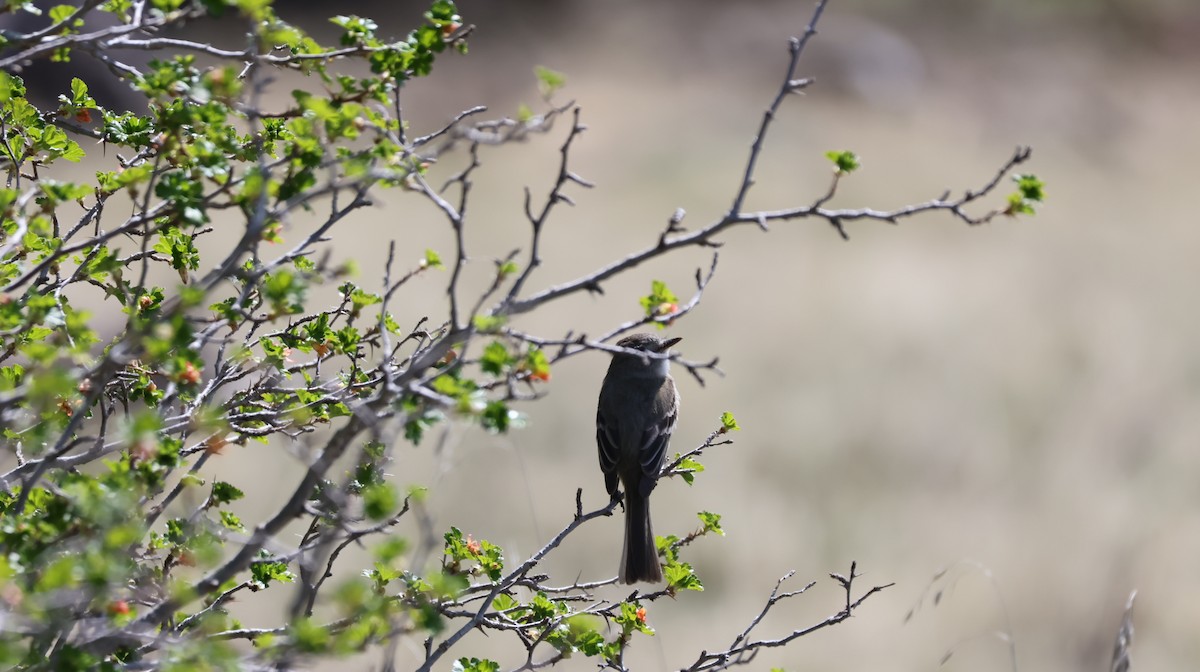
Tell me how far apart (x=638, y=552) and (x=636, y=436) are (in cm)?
70

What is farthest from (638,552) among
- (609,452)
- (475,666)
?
(475,666)

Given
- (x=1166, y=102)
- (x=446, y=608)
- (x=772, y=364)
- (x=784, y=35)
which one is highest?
(x=784, y=35)

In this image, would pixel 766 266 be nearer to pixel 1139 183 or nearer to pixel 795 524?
pixel 795 524

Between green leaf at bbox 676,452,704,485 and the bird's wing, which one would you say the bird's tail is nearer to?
the bird's wing

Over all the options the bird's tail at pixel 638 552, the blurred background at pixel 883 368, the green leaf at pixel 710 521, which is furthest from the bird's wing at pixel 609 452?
the green leaf at pixel 710 521

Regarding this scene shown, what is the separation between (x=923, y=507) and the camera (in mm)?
14320

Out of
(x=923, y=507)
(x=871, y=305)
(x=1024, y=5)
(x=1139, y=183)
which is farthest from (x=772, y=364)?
(x=1024, y=5)

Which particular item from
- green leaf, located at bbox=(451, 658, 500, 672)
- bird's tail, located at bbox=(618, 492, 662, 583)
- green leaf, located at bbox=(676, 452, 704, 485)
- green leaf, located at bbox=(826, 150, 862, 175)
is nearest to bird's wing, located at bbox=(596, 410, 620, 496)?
bird's tail, located at bbox=(618, 492, 662, 583)

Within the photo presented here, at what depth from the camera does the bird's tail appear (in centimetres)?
623

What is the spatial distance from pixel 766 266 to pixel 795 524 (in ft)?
23.3

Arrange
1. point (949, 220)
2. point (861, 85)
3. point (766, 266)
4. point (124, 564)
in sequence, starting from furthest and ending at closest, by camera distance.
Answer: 1. point (861, 85)
2. point (949, 220)
3. point (766, 266)
4. point (124, 564)

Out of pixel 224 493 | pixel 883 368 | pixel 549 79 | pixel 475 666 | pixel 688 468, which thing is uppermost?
pixel 883 368

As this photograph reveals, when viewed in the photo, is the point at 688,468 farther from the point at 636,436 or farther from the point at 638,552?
the point at 636,436

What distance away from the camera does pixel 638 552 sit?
6.30 m
